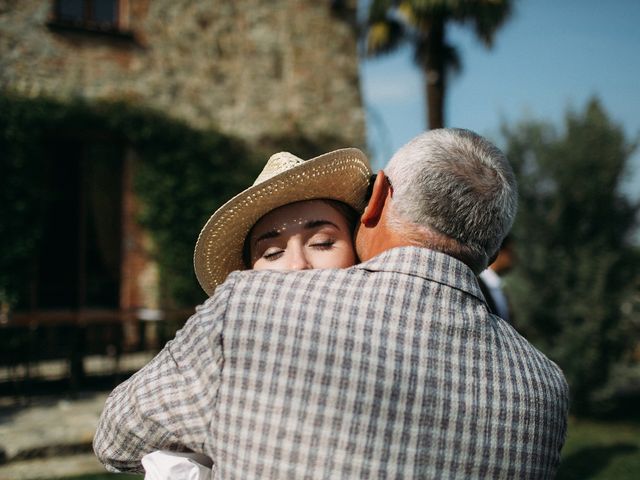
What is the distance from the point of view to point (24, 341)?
27.1 ft

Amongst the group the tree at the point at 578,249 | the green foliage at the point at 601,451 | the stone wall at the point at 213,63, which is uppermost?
the stone wall at the point at 213,63

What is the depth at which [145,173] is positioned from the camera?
9.73 meters

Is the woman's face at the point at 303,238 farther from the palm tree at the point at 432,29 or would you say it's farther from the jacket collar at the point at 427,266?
the palm tree at the point at 432,29

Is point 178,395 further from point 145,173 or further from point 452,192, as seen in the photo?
point 145,173

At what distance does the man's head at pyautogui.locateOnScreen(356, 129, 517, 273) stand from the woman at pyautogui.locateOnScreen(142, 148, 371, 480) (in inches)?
19.6

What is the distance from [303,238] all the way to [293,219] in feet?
0.25

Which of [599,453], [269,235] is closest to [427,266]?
[269,235]

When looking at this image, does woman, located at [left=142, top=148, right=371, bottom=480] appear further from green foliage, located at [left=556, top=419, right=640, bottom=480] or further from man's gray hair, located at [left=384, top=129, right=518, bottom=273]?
green foliage, located at [left=556, top=419, right=640, bottom=480]

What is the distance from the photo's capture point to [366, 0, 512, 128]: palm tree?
1114cm

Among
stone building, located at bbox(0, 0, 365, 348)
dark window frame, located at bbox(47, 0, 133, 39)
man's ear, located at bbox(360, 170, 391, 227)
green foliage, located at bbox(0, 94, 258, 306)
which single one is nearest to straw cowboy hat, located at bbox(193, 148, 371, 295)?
man's ear, located at bbox(360, 170, 391, 227)

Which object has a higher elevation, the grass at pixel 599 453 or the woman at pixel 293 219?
the woman at pixel 293 219

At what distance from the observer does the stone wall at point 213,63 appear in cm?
905

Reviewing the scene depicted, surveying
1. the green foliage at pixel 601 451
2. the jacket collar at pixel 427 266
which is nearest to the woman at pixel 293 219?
the jacket collar at pixel 427 266

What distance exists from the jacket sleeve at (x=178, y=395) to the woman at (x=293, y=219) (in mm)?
670
